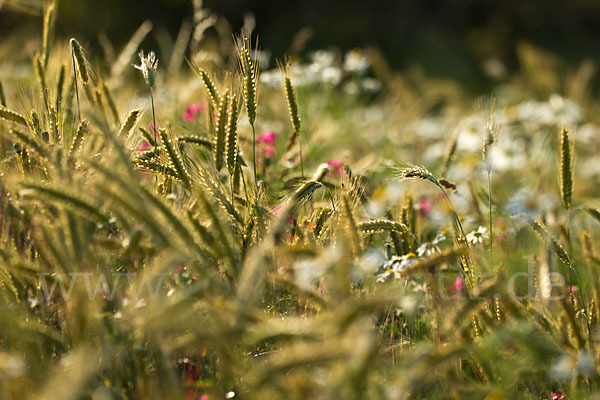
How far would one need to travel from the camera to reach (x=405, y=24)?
12.8m

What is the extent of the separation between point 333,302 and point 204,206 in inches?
14.2

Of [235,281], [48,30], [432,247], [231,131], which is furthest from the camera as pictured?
[48,30]

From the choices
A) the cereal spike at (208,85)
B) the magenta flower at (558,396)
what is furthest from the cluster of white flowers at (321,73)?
the magenta flower at (558,396)

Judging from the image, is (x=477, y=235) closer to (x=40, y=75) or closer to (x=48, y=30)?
(x=40, y=75)

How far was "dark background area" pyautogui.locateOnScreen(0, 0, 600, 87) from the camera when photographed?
10.9m

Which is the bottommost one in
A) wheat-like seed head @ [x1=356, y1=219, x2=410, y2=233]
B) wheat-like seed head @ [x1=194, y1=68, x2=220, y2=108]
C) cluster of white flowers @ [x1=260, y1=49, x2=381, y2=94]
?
wheat-like seed head @ [x1=356, y1=219, x2=410, y2=233]

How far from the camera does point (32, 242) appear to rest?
1656mm

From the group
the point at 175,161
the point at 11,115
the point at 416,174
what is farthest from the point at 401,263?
the point at 11,115

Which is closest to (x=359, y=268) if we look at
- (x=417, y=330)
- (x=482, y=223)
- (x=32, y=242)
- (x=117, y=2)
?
(x=417, y=330)

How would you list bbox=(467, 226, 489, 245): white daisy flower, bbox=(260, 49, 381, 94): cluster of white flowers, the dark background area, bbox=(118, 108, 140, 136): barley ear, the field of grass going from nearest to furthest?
the field of grass
bbox=(118, 108, 140, 136): barley ear
bbox=(467, 226, 489, 245): white daisy flower
bbox=(260, 49, 381, 94): cluster of white flowers
the dark background area

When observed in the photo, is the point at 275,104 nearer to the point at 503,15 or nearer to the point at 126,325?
the point at 126,325

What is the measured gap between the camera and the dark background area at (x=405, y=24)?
10.9 meters

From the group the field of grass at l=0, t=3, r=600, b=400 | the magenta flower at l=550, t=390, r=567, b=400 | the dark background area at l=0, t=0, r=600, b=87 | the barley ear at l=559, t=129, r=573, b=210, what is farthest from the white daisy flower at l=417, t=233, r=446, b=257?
the dark background area at l=0, t=0, r=600, b=87

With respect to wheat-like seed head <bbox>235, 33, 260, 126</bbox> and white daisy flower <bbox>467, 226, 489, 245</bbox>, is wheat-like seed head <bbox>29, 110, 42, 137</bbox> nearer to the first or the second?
wheat-like seed head <bbox>235, 33, 260, 126</bbox>
